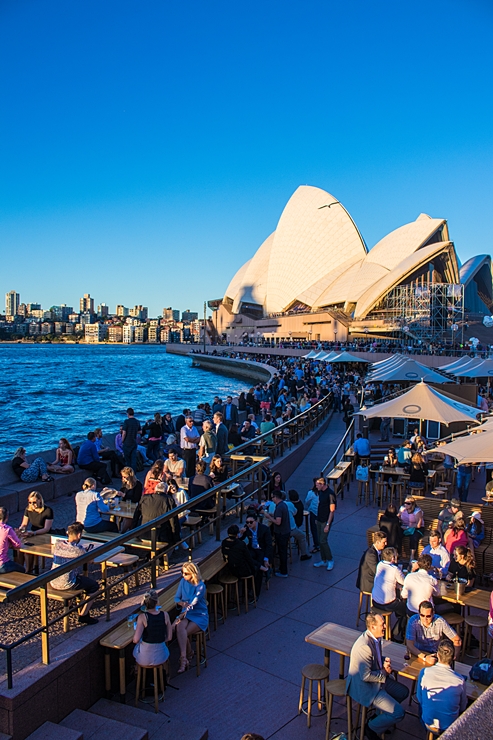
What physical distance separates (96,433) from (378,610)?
6.03m

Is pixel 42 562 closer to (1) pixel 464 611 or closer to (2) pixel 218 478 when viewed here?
(2) pixel 218 478

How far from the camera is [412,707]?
12.7ft

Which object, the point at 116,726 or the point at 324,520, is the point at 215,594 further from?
the point at 324,520

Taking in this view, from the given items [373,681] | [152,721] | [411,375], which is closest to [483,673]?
[373,681]

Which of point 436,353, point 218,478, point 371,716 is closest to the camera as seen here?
point 371,716

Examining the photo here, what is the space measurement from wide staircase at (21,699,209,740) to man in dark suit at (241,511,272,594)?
2029 millimetres

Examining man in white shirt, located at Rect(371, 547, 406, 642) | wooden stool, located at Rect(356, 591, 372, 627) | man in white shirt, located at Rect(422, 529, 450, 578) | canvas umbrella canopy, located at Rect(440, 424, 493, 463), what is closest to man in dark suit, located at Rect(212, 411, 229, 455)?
canvas umbrella canopy, located at Rect(440, 424, 493, 463)

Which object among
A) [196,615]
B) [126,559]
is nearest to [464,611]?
[196,615]

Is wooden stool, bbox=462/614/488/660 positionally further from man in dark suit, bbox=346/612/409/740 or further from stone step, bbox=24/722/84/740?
stone step, bbox=24/722/84/740

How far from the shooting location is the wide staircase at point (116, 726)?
3254mm

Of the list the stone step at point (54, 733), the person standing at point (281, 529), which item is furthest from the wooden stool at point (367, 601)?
the stone step at point (54, 733)

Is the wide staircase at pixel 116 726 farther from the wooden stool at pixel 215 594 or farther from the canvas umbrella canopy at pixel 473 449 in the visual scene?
the canvas umbrella canopy at pixel 473 449

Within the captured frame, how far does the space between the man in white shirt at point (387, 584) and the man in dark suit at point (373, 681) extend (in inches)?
49.7

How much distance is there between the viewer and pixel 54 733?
10.6ft
